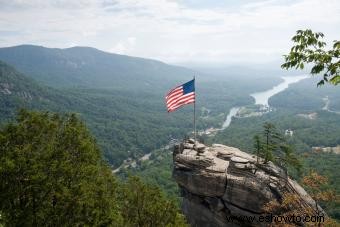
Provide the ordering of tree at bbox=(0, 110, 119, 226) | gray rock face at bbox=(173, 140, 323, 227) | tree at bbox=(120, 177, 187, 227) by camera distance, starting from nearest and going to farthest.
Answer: tree at bbox=(0, 110, 119, 226) < tree at bbox=(120, 177, 187, 227) < gray rock face at bbox=(173, 140, 323, 227)

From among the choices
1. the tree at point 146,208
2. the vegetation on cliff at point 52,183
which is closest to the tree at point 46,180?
the vegetation on cliff at point 52,183

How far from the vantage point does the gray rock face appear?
3544 centimetres

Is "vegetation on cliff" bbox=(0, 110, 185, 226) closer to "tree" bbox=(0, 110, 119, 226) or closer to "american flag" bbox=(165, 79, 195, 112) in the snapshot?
"tree" bbox=(0, 110, 119, 226)

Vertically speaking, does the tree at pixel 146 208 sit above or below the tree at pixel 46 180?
below

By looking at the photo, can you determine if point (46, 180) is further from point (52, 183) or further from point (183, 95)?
point (183, 95)

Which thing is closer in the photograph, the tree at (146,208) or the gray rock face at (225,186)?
the tree at (146,208)

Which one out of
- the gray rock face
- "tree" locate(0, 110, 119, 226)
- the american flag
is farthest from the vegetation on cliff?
the american flag

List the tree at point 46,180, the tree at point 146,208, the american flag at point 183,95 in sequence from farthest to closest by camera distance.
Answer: the american flag at point 183,95 < the tree at point 146,208 < the tree at point 46,180

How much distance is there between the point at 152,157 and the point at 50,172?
17351cm

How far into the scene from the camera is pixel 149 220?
1193 inches

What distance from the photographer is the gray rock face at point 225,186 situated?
35438 millimetres

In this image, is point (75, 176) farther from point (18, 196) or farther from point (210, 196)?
point (210, 196)

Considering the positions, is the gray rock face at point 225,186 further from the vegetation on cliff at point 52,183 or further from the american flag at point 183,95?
the vegetation on cliff at point 52,183

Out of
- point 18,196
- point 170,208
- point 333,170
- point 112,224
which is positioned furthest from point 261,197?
point 333,170
